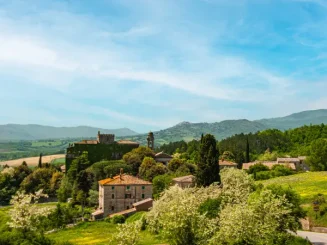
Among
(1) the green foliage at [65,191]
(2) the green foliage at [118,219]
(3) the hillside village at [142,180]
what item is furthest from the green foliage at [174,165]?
(2) the green foliage at [118,219]

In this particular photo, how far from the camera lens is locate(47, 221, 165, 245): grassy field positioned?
50969mm

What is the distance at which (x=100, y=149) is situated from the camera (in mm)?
117750

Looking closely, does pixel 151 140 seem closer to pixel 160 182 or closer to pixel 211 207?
pixel 160 182

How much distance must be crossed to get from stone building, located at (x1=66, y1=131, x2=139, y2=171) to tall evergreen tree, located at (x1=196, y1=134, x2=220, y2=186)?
5730 cm

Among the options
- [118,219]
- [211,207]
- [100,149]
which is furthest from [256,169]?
[211,207]

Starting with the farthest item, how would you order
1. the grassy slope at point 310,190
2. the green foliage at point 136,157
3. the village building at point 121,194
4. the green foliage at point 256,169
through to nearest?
1. the green foliage at point 256,169
2. the green foliage at point 136,157
3. the village building at point 121,194
4. the grassy slope at point 310,190

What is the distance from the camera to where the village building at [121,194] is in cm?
7518

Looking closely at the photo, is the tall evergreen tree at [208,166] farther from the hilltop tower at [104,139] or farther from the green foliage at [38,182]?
the hilltop tower at [104,139]

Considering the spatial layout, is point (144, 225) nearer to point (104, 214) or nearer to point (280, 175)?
point (104, 214)

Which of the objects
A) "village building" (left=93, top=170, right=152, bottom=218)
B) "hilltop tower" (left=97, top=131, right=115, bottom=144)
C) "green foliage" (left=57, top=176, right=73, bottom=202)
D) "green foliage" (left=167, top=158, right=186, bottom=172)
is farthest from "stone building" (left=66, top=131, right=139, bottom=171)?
"village building" (left=93, top=170, right=152, bottom=218)

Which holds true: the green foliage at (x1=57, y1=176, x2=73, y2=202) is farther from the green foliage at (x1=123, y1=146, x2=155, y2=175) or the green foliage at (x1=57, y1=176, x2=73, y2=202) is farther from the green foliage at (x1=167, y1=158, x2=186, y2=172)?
the green foliage at (x1=167, y1=158, x2=186, y2=172)

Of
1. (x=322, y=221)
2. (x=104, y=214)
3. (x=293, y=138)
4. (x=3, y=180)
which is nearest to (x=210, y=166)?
(x=322, y=221)

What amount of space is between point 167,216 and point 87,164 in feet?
256

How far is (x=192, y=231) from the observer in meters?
36.5
